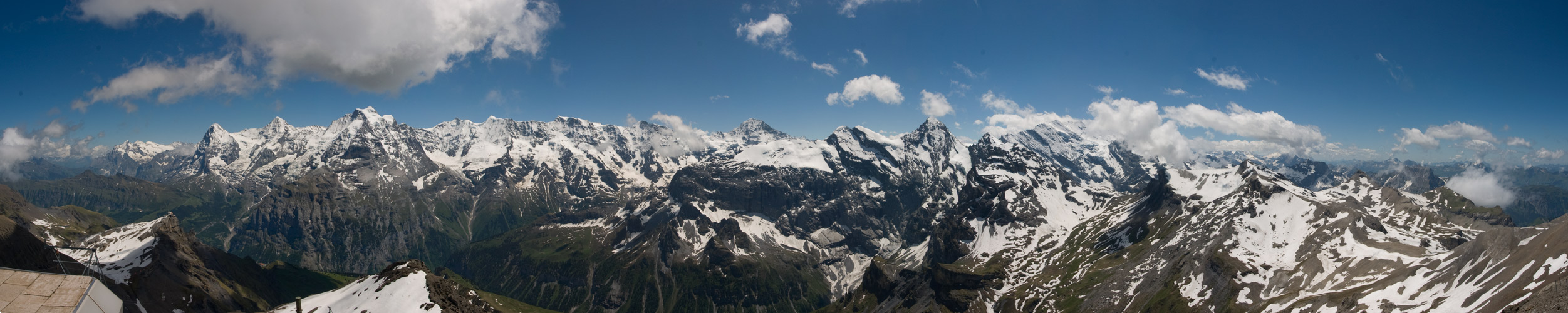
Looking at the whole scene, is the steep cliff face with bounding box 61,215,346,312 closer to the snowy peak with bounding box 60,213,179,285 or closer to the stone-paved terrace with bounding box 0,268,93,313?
the snowy peak with bounding box 60,213,179,285

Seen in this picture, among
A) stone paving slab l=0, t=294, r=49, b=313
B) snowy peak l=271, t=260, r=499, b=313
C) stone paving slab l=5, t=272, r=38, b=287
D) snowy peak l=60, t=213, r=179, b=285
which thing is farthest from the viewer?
snowy peak l=60, t=213, r=179, b=285

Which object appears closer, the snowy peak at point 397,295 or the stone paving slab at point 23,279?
the stone paving slab at point 23,279

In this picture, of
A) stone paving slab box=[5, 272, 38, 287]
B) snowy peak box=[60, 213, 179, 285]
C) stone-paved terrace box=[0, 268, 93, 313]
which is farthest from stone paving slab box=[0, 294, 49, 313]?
snowy peak box=[60, 213, 179, 285]

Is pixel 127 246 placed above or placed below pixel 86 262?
above

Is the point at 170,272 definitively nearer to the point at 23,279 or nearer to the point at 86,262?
the point at 23,279

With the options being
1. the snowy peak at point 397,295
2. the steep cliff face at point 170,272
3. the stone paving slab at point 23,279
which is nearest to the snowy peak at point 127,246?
the steep cliff face at point 170,272

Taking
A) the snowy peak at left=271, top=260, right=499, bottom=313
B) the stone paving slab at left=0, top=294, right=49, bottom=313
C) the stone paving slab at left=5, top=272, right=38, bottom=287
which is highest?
the snowy peak at left=271, top=260, right=499, bottom=313

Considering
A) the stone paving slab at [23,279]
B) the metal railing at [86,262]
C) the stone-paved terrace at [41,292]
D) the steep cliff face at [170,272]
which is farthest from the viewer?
the steep cliff face at [170,272]

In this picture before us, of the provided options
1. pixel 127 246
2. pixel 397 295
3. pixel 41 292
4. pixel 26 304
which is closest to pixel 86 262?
pixel 26 304

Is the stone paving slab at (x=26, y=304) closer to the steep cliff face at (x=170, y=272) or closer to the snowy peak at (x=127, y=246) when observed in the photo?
the steep cliff face at (x=170, y=272)

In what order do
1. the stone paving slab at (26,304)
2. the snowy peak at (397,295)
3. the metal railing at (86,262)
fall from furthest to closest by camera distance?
the snowy peak at (397,295)
the metal railing at (86,262)
the stone paving slab at (26,304)

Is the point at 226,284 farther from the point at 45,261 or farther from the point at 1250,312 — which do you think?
the point at 1250,312

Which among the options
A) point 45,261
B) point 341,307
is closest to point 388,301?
point 341,307
